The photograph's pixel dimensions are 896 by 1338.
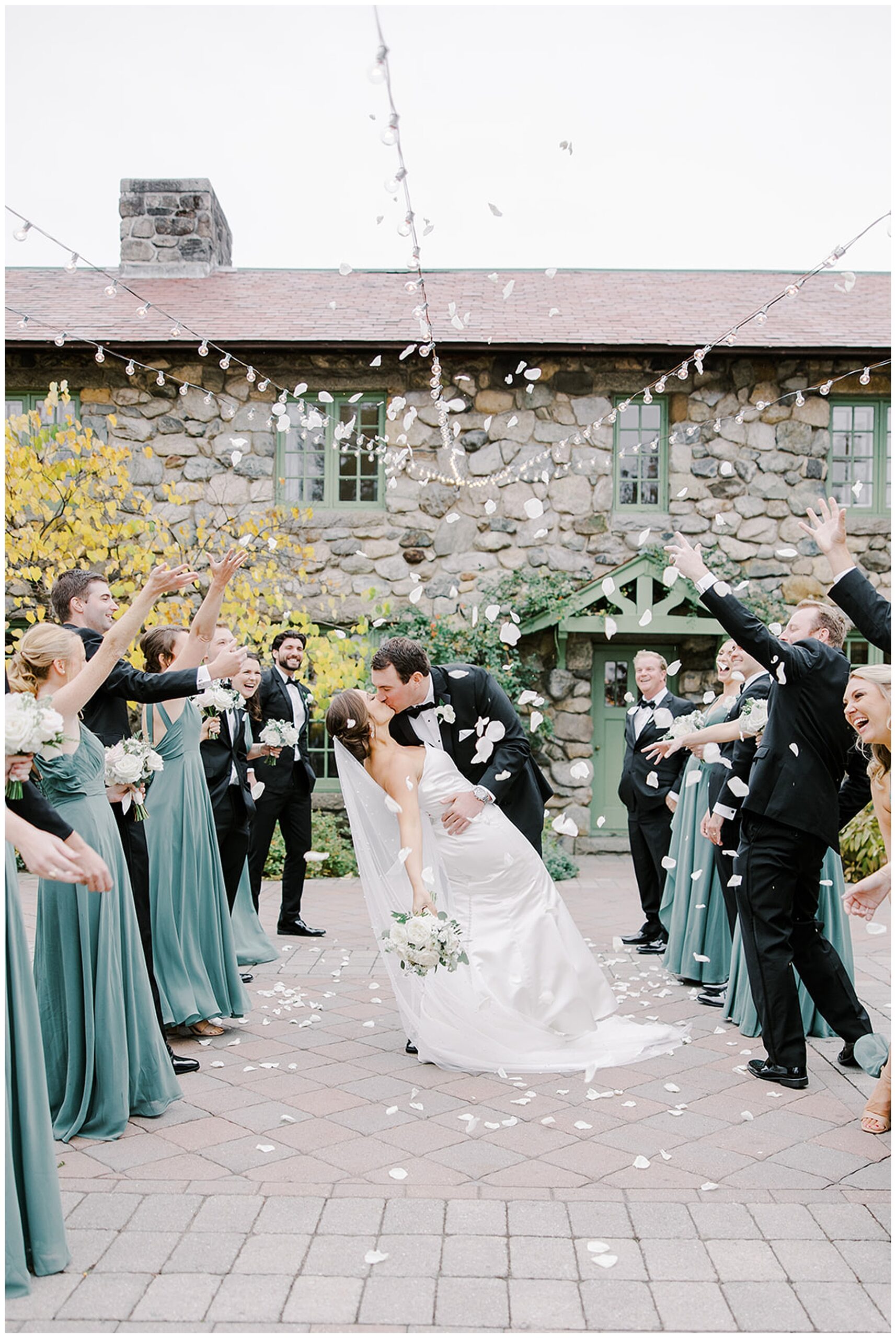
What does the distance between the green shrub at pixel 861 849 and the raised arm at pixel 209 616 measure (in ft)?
22.7

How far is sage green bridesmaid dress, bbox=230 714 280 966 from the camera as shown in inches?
272

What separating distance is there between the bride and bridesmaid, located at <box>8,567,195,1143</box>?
1.16m

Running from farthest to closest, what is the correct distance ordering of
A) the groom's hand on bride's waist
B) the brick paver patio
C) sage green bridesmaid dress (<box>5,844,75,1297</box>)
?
the groom's hand on bride's waist < sage green bridesmaid dress (<box>5,844,75,1297</box>) < the brick paver patio

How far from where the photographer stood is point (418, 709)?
5.28m

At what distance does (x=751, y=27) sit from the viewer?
4492 mm

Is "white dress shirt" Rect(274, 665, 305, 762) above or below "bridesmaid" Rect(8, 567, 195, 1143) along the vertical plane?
above

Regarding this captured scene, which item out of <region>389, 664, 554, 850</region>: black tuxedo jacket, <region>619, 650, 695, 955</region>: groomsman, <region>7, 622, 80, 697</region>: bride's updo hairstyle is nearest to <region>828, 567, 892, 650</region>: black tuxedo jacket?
<region>389, 664, 554, 850</region>: black tuxedo jacket

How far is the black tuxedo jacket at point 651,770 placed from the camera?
24.6 ft

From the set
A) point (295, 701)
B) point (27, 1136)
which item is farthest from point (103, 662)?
point (295, 701)

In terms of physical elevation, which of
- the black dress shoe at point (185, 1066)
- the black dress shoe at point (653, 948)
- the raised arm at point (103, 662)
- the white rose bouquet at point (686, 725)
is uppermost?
the raised arm at point (103, 662)

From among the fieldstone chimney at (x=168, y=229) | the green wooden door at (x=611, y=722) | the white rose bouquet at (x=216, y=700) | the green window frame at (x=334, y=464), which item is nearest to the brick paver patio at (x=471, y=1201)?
the white rose bouquet at (x=216, y=700)

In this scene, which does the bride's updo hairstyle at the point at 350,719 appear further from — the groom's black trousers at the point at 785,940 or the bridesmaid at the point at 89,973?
the groom's black trousers at the point at 785,940

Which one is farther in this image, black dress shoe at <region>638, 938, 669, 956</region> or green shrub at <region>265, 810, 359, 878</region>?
green shrub at <region>265, 810, 359, 878</region>

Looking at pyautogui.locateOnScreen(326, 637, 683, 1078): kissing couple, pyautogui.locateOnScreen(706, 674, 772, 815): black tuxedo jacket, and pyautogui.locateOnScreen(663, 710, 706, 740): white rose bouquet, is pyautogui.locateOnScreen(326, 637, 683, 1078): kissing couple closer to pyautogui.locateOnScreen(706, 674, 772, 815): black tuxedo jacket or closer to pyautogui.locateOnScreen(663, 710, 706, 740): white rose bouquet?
pyautogui.locateOnScreen(706, 674, 772, 815): black tuxedo jacket
